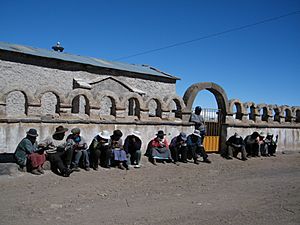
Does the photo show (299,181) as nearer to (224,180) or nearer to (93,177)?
(224,180)

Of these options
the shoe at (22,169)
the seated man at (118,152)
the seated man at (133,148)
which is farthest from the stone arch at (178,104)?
the shoe at (22,169)

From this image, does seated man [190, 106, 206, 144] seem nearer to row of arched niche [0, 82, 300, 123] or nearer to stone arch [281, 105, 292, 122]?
row of arched niche [0, 82, 300, 123]

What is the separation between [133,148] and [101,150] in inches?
44.1

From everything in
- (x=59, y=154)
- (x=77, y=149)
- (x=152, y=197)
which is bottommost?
(x=152, y=197)

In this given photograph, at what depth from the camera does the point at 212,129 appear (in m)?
12.6

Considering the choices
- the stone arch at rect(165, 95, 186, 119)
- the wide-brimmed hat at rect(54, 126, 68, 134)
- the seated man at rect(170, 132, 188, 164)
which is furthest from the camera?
the stone arch at rect(165, 95, 186, 119)

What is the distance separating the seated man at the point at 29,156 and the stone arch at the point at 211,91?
19.8 ft

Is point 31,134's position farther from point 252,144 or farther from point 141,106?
point 252,144

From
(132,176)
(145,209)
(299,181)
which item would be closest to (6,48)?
(132,176)

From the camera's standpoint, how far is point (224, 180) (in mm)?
7898

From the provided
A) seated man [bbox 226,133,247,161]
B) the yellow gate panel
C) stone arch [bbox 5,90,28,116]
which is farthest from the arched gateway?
stone arch [bbox 5,90,28,116]

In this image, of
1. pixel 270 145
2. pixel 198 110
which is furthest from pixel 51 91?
pixel 270 145

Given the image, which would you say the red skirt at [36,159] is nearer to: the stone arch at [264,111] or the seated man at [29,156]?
the seated man at [29,156]

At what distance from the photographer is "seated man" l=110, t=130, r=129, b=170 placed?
8.62 meters
